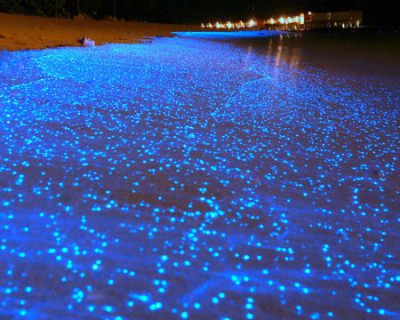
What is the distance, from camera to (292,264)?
515 millimetres

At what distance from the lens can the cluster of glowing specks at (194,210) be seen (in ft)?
1.47

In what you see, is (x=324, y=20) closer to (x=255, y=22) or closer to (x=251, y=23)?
(x=255, y=22)

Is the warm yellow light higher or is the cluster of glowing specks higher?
the warm yellow light

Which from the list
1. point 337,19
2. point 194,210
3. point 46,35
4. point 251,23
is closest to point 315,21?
point 337,19

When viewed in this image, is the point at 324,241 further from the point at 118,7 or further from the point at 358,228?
the point at 118,7

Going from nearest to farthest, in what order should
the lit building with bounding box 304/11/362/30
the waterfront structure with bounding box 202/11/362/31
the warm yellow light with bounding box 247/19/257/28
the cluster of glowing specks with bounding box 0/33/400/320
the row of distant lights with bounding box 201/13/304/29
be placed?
the cluster of glowing specks with bounding box 0/33/400/320 → the waterfront structure with bounding box 202/11/362/31 → the lit building with bounding box 304/11/362/30 → the row of distant lights with bounding box 201/13/304/29 → the warm yellow light with bounding box 247/19/257/28

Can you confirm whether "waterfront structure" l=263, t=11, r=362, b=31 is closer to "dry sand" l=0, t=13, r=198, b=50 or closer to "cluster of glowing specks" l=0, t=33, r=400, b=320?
"dry sand" l=0, t=13, r=198, b=50

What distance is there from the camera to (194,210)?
0.63m

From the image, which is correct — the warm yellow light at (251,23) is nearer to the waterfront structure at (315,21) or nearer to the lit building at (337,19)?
the waterfront structure at (315,21)

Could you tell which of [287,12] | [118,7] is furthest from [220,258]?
[287,12]

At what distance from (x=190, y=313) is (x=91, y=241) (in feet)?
0.65

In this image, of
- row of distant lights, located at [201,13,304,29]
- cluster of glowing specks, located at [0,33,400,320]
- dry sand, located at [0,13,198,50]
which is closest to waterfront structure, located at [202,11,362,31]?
row of distant lights, located at [201,13,304,29]

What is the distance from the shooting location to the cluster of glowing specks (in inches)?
17.6

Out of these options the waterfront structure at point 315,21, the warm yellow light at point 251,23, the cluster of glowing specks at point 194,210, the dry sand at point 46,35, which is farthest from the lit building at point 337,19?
the cluster of glowing specks at point 194,210
